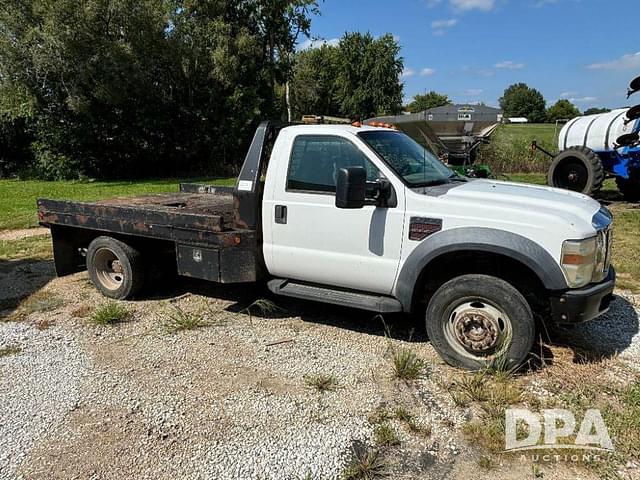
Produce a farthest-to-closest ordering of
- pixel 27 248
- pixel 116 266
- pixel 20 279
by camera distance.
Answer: pixel 27 248, pixel 20 279, pixel 116 266

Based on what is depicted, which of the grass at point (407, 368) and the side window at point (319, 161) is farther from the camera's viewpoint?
the side window at point (319, 161)

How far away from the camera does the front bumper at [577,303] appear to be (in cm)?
352

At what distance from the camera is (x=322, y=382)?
3.79 meters

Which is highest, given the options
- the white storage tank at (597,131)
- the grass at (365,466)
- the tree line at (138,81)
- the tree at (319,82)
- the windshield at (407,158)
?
the tree at (319,82)

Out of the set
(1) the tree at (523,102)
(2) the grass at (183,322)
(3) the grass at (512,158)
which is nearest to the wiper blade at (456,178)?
(2) the grass at (183,322)

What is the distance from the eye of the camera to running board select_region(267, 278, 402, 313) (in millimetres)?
4160

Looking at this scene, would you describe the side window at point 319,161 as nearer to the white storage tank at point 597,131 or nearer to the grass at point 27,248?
the grass at point 27,248

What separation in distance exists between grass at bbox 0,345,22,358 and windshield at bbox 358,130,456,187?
3676 mm

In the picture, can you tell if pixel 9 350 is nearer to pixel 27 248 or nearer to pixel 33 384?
pixel 33 384

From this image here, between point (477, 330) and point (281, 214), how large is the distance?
1.97m

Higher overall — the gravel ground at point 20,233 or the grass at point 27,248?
the gravel ground at point 20,233

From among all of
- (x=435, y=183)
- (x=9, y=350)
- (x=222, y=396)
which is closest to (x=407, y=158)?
(x=435, y=183)

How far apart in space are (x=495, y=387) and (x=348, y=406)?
3.65ft

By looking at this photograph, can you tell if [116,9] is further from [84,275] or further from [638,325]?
[638,325]
